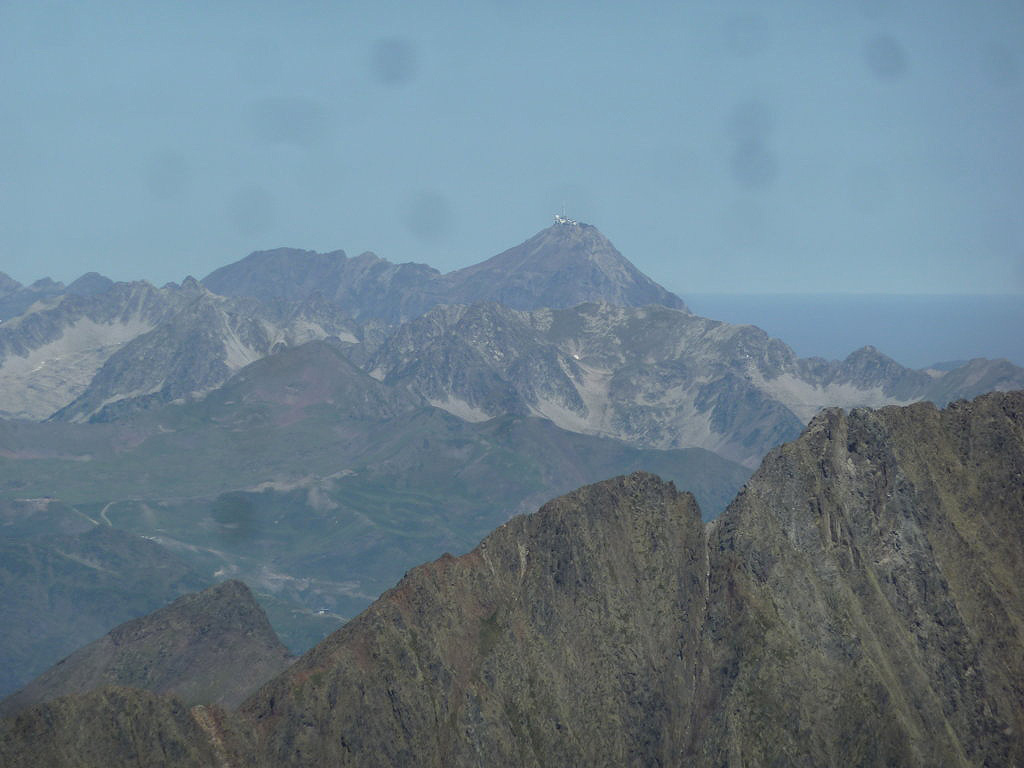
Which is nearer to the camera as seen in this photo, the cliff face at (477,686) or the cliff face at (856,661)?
the cliff face at (477,686)

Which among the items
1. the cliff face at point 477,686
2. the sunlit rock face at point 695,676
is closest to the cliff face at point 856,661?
the sunlit rock face at point 695,676

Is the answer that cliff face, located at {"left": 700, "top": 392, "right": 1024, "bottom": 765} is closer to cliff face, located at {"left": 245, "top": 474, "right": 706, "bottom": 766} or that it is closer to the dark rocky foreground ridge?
the dark rocky foreground ridge

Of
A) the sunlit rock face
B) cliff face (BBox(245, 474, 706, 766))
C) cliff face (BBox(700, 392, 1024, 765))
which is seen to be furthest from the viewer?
cliff face (BBox(700, 392, 1024, 765))

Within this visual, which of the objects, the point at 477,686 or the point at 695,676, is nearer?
the point at 477,686

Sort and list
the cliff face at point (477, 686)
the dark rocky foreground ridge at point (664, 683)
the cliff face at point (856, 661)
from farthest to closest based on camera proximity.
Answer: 1. the cliff face at point (856, 661)
2. the cliff face at point (477, 686)
3. the dark rocky foreground ridge at point (664, 683)

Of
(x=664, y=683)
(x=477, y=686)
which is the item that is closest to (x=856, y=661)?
(x=664, y=683)

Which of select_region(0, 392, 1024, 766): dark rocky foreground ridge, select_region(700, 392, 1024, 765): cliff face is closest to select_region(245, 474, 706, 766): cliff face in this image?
select_region(0, 392, 1024, 766): dark rocky foreground ridge

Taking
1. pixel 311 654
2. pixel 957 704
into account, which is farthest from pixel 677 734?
pixel 311 654

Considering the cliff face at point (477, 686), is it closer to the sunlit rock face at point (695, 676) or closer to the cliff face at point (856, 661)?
the sunlit rock face at point (695, 676)

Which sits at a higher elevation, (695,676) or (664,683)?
(695,676)

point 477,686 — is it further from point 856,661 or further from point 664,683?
point 856,661

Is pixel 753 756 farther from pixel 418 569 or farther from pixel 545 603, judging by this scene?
pixel 418 569
